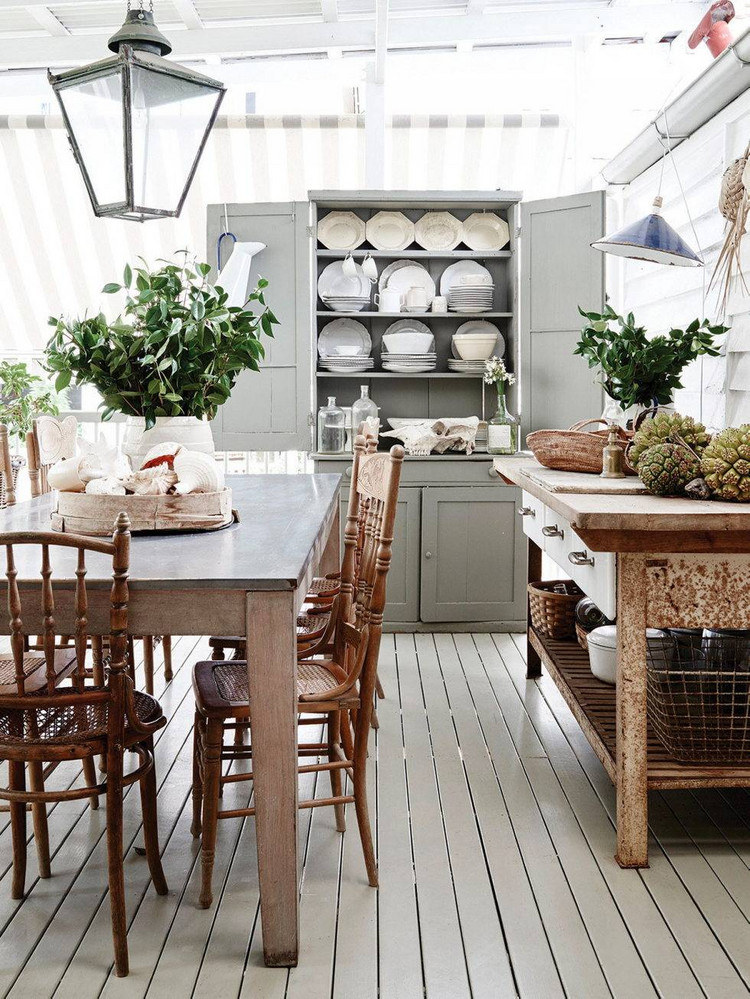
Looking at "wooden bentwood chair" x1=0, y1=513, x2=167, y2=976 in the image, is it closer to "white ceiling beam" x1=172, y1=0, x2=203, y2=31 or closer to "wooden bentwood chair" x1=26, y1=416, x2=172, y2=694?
"wooden bentwood chair" x1=26, y1=416, x2=172, y2=694

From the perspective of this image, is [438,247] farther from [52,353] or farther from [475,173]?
[52,353]

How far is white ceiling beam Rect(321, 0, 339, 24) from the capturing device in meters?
4.98

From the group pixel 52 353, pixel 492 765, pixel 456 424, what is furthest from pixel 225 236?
pixel 492 765

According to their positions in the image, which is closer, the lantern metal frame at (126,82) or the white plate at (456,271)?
the lantern metal frame at (126,82)

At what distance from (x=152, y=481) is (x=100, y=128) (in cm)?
99

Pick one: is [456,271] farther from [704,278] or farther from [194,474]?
[194,474]

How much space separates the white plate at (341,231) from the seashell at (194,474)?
2978mm

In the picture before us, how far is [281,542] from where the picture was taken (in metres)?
2.37

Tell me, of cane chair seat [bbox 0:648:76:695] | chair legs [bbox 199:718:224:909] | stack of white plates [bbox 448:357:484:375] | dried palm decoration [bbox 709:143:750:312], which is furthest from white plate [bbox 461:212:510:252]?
chair legs [bbox 199:718:224:909]

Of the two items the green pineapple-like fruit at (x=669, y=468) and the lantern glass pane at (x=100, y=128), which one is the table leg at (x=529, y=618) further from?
the lantern glass pane at (x=100, y=128)

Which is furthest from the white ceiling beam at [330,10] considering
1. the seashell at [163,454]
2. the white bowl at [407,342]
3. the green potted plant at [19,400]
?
the seashell at [163,454]

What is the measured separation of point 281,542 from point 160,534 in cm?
39

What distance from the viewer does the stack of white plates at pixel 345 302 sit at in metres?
5.21

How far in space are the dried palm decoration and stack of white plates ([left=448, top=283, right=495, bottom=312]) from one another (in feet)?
5.33
